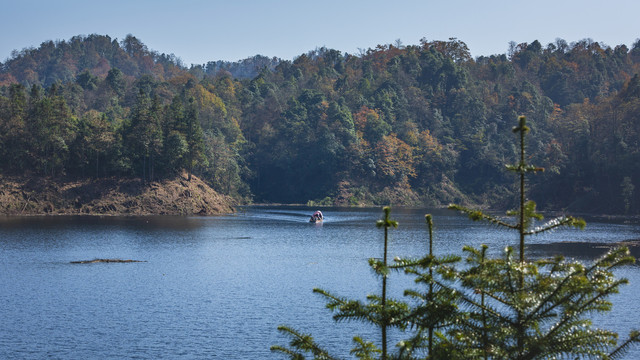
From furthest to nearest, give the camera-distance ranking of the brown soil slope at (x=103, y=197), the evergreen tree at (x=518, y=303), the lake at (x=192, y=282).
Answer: the brown soil slope at (x=103, y=197) → the lake at (x=192, y=282) → the evergreen tree at (x=518, y=303)

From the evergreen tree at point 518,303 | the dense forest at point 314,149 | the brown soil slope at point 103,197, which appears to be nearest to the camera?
the evergreen tree at point 518,303

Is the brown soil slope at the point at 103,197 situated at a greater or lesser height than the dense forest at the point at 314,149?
lesser

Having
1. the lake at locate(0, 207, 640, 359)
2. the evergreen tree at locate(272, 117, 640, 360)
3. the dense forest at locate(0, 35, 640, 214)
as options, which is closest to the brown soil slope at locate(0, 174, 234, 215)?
the dense forest at locate(0, 35, 640, 214)

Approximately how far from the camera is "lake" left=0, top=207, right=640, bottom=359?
41312 mm

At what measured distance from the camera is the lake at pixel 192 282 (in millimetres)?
41312

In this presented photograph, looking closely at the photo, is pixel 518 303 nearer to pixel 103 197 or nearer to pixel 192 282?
Result: pixel 192 282

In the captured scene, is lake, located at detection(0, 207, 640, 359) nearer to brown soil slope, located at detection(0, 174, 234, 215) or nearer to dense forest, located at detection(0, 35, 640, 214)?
brown soil slope, located at detection(0, 174, 234, 215)

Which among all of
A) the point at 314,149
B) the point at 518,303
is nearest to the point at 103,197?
the point at 314,149

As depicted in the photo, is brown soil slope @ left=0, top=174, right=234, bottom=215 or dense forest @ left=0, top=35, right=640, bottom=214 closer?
brown soil slope @ left=0, top=174, right=234, bottom=215

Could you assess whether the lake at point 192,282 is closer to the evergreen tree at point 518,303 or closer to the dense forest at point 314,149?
the dense forest at point 314,149

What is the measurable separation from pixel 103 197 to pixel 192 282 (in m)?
71.6

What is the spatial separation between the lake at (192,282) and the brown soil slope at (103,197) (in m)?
7.35

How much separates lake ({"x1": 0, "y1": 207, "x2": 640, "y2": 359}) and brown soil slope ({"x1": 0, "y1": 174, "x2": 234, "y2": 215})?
7.35 metres

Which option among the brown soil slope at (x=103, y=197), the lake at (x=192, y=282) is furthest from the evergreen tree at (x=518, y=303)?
the brown soil slope at (x=103, y=197)
